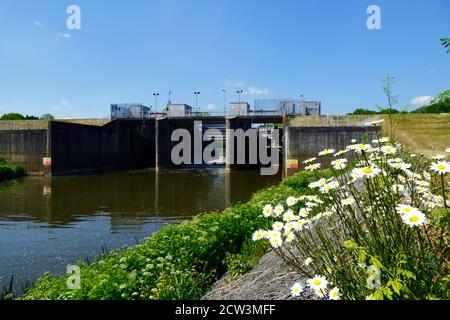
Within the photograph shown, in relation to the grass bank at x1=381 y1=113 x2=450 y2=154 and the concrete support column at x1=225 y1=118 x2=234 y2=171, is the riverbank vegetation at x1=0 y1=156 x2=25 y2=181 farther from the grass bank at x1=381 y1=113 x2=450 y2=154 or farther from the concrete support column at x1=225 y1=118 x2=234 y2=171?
the grass bank at x1=381 y1=113 x2=450 y2=154

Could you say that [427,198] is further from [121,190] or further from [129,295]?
[121,190]

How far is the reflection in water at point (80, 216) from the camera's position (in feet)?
33.8

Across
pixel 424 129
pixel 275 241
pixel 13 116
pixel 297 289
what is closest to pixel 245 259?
pixel 275 241

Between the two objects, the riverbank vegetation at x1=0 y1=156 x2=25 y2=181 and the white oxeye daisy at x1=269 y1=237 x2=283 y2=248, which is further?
the riverbank vegetation at x1=0 y1=156 x2=25 y2=181

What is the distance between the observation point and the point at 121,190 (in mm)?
26125

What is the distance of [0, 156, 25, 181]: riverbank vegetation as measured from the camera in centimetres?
3395

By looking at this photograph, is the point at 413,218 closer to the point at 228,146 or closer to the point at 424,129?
the point at 424,129

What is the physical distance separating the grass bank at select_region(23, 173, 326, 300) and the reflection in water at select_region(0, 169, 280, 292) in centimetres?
373

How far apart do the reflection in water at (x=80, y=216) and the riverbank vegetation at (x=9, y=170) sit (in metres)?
7.95

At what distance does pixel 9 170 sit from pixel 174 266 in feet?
116

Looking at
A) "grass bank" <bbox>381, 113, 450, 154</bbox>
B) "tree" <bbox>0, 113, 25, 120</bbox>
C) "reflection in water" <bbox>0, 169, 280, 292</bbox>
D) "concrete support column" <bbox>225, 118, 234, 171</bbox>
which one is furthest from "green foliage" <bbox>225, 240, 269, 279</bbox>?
"tree" <bbox>0, 113, 25, 120</bbox>

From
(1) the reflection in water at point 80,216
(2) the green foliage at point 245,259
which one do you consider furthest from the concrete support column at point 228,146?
(2) the green foliage at point 245,259
